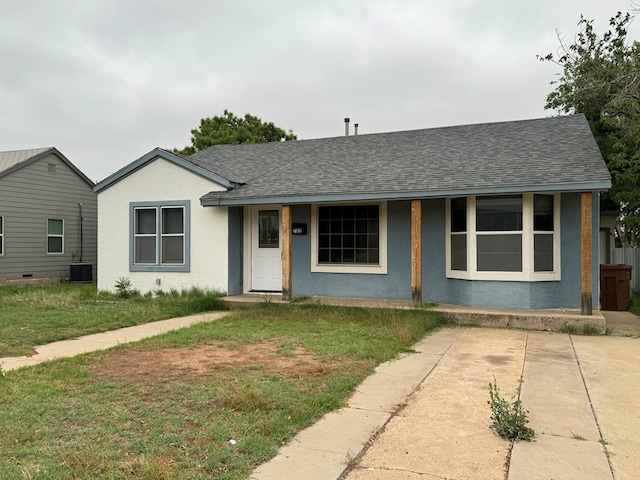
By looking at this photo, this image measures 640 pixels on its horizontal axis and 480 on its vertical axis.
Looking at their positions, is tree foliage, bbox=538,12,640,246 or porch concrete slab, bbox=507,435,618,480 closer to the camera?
porch concrete slab, bbox=507,435,618,480

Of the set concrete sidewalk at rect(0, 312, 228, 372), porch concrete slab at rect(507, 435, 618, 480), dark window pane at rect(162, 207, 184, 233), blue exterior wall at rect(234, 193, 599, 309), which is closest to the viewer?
porch concrete slab at rect(507, 435, 618, 480)

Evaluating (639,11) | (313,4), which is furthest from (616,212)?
(313,4)

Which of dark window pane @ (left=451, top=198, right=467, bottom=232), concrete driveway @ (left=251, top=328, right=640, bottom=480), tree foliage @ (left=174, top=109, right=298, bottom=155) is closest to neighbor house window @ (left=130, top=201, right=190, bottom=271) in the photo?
dark window pane @ (left=451, top=198, right=467, bottom=232)

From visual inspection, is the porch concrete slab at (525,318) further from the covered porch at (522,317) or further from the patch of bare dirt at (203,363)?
the patch of bare dirt at (203,363)

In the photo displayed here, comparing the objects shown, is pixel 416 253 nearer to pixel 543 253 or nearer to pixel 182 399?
pixel 543 253

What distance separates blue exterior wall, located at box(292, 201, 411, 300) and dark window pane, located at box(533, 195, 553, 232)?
2605mm

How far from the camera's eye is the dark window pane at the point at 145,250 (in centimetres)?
1210

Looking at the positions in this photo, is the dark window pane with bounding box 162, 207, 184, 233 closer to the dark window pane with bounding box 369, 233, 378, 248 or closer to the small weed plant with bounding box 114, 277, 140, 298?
the small weed plant with bounding box 114, 277, 140, 298

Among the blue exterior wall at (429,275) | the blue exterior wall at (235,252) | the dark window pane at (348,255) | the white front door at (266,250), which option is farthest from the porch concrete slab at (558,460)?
the blue exterior wall at (235,252)

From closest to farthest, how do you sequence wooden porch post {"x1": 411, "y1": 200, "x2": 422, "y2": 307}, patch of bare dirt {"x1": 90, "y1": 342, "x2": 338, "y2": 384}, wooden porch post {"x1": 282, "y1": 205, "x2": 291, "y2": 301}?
patch of bare dirt {"x1": 90, "y1": 342, "x2": 338, "y2": 384} → wooden porch post {"x1": 411, "y1": 200, "x2": 422, "y2": 307} → wooden porch post {"x1": 282, "y1": 205, "x2": 291, "y2": 301}

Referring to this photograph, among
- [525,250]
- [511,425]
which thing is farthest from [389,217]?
[511,425]

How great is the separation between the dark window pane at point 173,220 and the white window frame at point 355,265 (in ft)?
10.9

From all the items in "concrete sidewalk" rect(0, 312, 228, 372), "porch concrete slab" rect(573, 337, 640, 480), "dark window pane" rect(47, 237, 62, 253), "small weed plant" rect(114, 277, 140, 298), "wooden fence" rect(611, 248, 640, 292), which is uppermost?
"dark window pane" rect(47, 237, 62, 253)

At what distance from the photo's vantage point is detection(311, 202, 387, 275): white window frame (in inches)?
423
